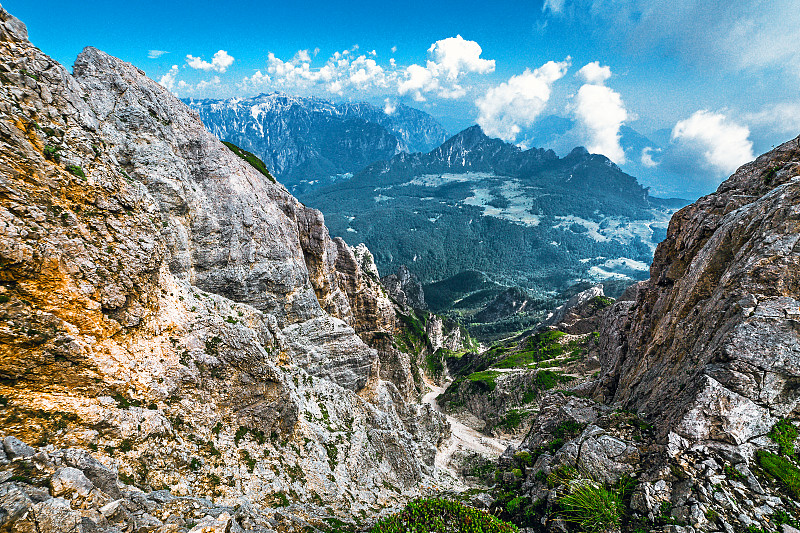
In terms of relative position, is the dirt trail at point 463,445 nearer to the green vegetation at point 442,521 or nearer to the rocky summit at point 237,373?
the rocky summit at point 237,373

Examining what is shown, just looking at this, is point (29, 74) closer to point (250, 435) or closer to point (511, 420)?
point (250, 435)

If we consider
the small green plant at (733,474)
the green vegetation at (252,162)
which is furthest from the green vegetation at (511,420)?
the green vegetation at (252,162)

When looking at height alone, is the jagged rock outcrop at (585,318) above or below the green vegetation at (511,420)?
above

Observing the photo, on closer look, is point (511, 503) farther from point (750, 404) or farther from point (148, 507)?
point (148, 507)

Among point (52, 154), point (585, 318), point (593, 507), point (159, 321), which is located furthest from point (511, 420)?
point (52, 154)

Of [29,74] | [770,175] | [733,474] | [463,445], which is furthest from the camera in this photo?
[463,445]

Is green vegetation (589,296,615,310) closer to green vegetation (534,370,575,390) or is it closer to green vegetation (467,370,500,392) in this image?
green vegetation (467,370,500,392)

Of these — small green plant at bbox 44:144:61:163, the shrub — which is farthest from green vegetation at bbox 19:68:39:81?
the shrub
